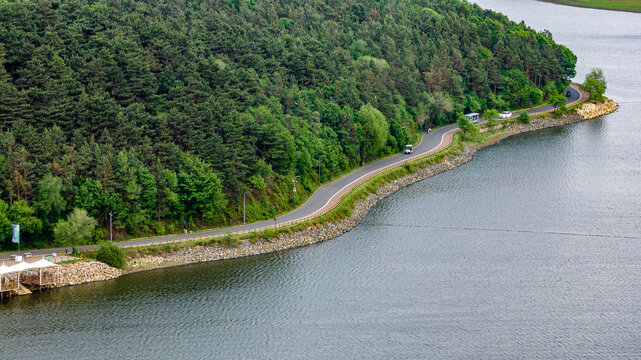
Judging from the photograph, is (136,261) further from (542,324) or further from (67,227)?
(542,324)

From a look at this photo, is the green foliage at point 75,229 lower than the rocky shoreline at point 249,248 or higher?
higher

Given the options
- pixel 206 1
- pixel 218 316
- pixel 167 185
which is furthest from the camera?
pixel 206 1

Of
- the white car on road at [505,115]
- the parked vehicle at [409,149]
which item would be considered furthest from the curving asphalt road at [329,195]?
the white car on road at [505,115]

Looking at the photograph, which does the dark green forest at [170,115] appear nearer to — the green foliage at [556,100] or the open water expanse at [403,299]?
the open water expanse at [403,299]

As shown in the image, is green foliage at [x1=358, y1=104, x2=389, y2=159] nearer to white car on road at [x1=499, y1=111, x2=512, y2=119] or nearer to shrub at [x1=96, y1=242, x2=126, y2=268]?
white car on road at [x1=499, y1=111, x2=512, y2=119]

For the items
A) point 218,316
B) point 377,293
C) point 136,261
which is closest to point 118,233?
point 136,261

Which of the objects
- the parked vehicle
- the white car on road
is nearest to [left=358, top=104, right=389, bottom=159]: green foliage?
the parked vehicle
